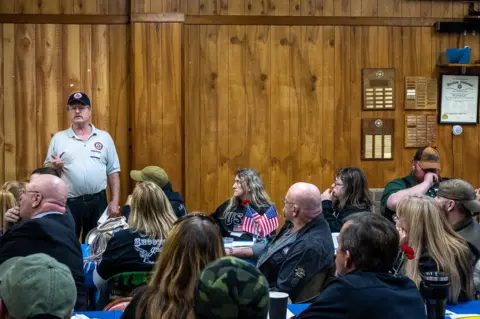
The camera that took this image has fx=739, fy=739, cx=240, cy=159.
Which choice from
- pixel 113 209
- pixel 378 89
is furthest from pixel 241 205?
pixel 378 89

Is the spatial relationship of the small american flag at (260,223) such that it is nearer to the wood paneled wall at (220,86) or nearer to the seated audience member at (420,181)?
the seated audience member at (420,181)

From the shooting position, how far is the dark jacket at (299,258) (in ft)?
13.0

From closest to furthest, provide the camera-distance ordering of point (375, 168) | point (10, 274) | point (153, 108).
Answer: point (10, 274), point (153, 108), point (375, 168)

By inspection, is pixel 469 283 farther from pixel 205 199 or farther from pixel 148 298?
pixel 205 199

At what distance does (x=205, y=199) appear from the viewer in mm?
7559

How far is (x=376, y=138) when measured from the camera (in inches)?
304

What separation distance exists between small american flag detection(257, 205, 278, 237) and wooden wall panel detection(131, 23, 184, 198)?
1803 millimetres

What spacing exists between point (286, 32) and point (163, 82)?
137cm

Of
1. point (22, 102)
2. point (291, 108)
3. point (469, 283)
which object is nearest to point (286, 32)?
point (291, 108)

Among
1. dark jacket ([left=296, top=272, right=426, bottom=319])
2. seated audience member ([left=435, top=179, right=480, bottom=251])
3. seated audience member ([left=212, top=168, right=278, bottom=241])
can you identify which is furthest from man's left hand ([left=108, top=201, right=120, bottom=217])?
dark jacket ([left=296, top=272, right=426, bottom=319])

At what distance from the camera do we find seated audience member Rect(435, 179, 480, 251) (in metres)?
4.30

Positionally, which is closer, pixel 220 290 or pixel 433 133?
pixel 220 290

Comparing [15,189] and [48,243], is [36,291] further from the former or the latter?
[15,189]

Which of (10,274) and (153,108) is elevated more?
(153,108)
